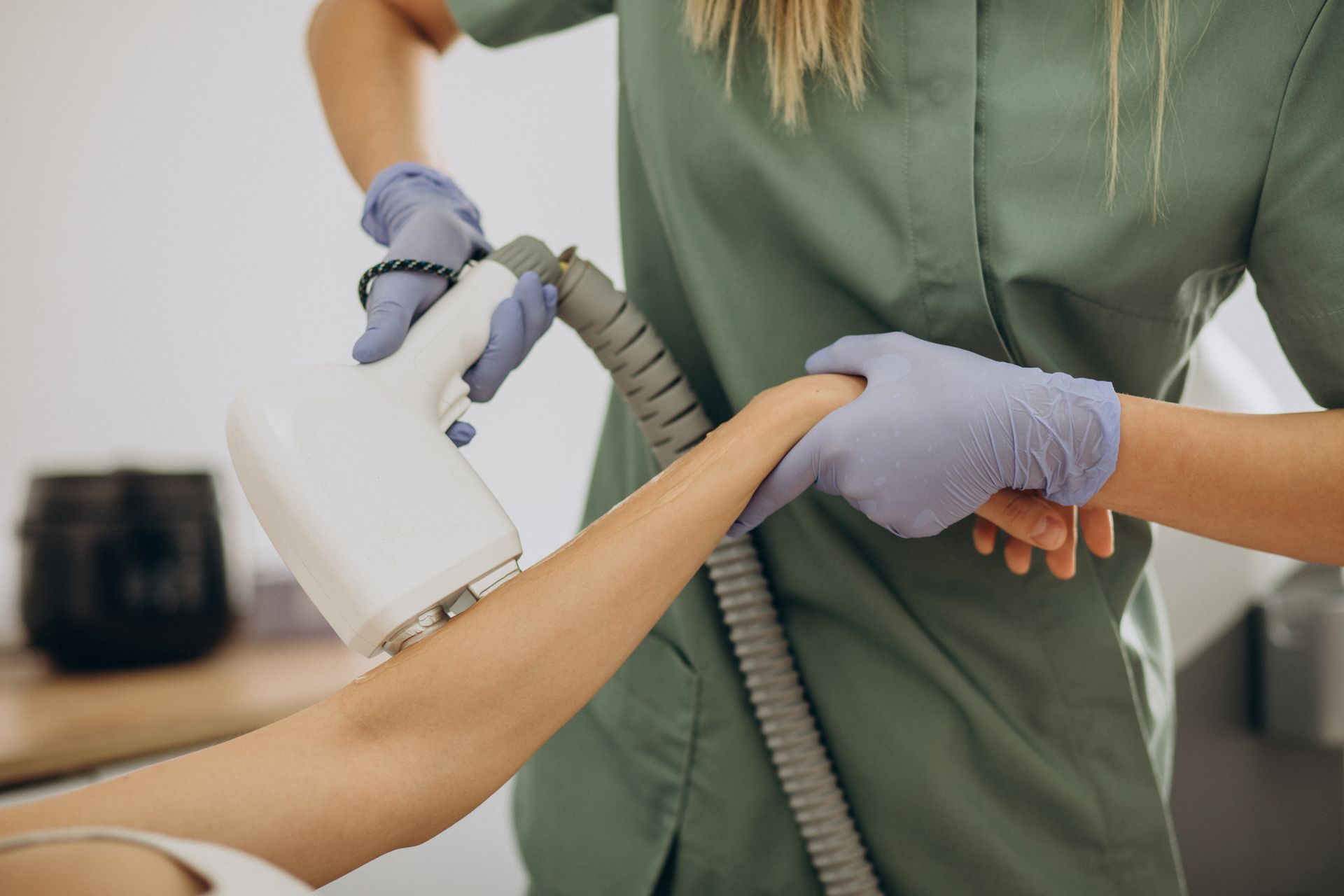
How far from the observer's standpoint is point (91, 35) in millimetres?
1461

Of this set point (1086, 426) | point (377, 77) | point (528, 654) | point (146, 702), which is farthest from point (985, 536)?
point (146, 702)

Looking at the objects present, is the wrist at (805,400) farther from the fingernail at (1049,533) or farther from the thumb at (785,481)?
the fingernail at (1049,533)

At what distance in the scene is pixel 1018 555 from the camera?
0.75 meters

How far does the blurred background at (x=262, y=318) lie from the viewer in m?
1.33

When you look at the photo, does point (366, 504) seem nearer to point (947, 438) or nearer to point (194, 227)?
point (947, 438)

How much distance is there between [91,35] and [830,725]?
5.12ft

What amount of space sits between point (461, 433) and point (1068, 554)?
503 mm

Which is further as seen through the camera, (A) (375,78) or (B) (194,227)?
(B) (194,227)

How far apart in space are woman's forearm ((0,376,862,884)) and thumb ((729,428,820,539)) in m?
0.01

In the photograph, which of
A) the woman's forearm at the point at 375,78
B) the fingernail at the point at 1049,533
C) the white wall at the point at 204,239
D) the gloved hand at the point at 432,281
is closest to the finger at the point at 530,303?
the gloved hand at the point at 432,281

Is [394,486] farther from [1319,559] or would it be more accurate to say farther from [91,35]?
[91,35]

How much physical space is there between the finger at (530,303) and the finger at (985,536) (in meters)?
0.40

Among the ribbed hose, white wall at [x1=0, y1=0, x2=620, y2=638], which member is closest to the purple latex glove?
the ribbed hose

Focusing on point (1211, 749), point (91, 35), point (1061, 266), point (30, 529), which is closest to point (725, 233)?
point (1061, 266)
